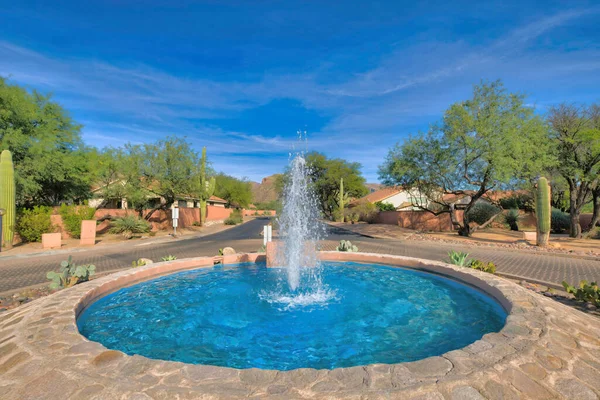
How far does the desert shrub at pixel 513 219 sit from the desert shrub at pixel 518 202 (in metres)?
2.06

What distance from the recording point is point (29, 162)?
1748cm

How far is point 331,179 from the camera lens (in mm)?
49531

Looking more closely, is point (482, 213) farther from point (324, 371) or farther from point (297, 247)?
point (324, 371)

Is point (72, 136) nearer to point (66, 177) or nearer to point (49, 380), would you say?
point (66, 177)

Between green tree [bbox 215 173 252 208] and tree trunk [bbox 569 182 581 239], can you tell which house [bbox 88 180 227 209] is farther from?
tree trunk [bbox 569 182 581 239]

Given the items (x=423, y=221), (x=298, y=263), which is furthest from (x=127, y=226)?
(x=423, y=221)

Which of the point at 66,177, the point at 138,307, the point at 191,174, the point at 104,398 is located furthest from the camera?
the point at 191,174

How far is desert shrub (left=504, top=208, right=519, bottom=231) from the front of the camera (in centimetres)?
2452

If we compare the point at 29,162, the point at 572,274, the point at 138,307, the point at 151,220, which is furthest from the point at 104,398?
the point at 151,220

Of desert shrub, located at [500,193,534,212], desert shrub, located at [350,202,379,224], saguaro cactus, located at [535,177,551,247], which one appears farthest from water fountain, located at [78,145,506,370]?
desert shrub, located at [350,202,379,224]

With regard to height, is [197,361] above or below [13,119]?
below

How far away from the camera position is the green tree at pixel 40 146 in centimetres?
1725

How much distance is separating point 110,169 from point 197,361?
26.9 m

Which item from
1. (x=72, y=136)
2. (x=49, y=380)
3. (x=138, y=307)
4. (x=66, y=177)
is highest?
(x=72, y=136)
